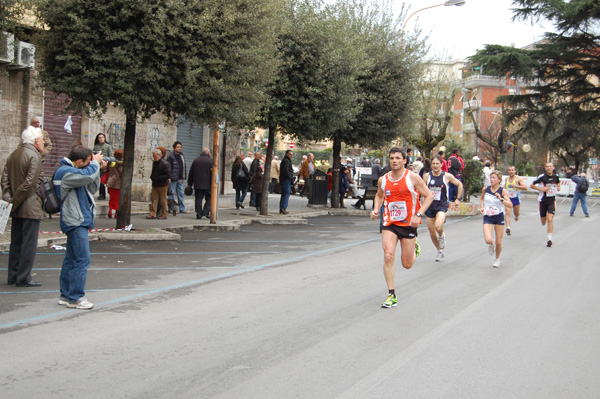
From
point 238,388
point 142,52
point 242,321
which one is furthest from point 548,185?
point 238,388

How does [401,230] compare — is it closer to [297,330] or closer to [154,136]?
[297,330]

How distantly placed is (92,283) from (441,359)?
5176 mm

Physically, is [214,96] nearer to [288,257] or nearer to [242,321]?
[288,257]

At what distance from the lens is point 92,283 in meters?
8.81

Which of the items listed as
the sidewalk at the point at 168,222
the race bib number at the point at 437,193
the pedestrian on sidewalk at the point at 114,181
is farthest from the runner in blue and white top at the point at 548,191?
the pedestrian on sidewalk at the point at 114,181

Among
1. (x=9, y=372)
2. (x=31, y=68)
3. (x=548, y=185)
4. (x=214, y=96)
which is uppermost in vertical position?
(x=31, y=68)

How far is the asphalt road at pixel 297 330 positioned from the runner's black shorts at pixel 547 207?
12.3 ft

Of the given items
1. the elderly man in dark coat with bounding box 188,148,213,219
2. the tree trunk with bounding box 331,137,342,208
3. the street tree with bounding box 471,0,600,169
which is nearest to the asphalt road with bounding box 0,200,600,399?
the elderly man in dark coat with bounding box 188,148,213,219

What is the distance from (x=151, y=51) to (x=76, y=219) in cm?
587

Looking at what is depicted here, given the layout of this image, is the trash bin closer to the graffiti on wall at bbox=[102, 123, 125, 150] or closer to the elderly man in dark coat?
the graffiti on wall at bbox=[102, 123, 125, 150]

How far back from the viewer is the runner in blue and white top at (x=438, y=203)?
1219cm

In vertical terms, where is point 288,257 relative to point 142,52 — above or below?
below

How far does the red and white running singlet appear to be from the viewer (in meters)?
8.16

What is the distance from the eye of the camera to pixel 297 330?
6.58m
